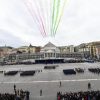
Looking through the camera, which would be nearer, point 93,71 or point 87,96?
point 87,96

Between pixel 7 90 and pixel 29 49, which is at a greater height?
pixel 29 49

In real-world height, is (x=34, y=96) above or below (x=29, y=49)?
below

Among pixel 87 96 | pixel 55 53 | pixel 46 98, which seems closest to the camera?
pixel 87 96

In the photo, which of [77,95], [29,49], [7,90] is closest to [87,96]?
[77,95]

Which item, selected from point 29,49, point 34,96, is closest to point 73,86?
point 34,96

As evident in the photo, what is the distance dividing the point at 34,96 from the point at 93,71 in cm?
2456

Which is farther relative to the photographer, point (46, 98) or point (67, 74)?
point (67, 74)

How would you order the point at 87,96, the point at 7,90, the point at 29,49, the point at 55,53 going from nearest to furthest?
the point at 87,96
the point at 7,90
the point at 55,53
the point at 29,49

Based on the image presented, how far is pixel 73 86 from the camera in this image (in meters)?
35.2

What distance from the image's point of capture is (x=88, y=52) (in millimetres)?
160875

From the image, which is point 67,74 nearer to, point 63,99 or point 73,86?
point 73,86

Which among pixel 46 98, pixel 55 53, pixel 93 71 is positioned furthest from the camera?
pixel 55 53

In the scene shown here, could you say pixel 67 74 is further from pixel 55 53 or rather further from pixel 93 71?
pixel 55 53

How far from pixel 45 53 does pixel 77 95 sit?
127903 millimetres
